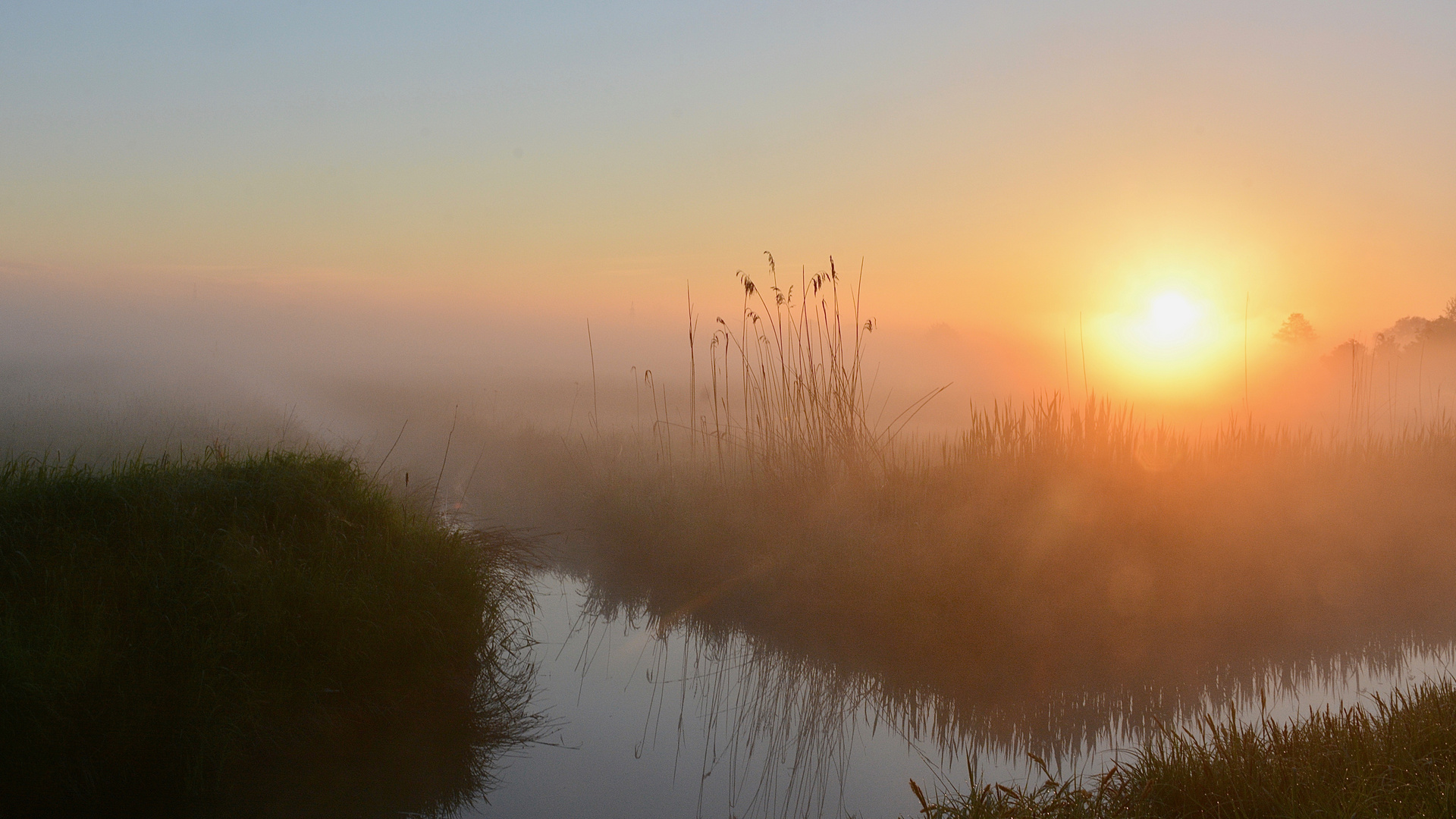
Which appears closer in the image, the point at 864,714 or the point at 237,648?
the point at 237,648

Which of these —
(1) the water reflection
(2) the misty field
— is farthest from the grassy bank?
(2) the misty field

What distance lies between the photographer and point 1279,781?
2848mm

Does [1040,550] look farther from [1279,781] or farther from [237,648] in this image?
[237,648]

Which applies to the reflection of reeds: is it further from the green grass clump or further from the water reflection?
the green grass clump

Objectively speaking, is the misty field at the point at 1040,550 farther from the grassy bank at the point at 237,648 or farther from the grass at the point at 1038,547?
the grassy bank at the point at 237,648

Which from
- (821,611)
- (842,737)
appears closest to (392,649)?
(842,737)

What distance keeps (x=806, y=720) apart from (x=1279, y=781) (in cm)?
218

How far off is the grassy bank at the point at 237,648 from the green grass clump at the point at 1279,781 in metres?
2.40

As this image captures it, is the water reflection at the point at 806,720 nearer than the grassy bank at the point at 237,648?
No

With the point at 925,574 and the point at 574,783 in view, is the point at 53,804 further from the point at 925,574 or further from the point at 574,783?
the point at 925,574

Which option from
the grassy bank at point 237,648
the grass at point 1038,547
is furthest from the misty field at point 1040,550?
the grassy bank at point 237,648

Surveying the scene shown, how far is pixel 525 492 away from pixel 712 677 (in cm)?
562

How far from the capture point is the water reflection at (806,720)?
379 cm

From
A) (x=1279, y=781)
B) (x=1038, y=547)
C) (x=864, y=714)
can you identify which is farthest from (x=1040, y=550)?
(x=1279, y=781)
